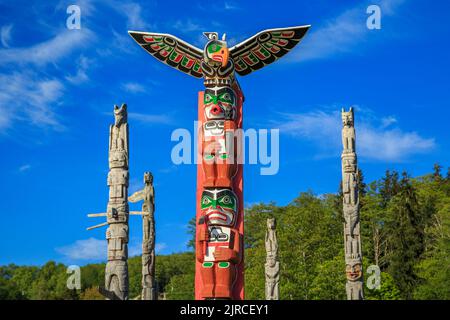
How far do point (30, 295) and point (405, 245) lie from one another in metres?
41.7

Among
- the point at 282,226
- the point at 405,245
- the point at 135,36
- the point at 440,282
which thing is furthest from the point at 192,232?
the point at 135,36

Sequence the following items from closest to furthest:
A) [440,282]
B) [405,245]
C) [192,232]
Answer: [440,282], [405,245], [192,232]

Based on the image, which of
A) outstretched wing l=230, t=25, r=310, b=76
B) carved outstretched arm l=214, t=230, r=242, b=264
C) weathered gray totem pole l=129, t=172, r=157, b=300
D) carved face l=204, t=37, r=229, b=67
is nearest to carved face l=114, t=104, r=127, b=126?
carved face l=204, t=37, r=229, b=67

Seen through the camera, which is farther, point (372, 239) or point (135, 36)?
point (372, 239)

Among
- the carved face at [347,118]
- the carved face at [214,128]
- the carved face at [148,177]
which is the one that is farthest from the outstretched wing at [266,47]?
the carved face at [148,177]

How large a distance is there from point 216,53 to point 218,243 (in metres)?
5.43

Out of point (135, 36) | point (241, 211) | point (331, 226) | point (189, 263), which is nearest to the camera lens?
point (241, 211)

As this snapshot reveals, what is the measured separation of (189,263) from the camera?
60.8 metres

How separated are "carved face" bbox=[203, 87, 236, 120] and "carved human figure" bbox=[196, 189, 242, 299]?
2.19 meters

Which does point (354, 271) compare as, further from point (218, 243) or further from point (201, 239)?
point (201, 239)

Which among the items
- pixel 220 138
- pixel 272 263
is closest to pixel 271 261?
pixel 272 263

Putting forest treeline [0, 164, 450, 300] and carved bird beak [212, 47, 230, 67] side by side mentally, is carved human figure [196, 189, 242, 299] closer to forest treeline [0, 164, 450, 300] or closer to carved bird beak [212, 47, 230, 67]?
carved bird beak [212, 47, 230, 67]
